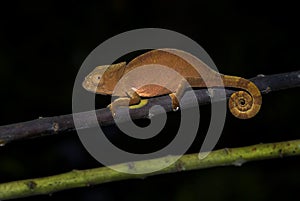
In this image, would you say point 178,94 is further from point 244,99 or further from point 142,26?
point 142,26

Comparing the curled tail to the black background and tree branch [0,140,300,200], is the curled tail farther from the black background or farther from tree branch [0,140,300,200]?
the black background

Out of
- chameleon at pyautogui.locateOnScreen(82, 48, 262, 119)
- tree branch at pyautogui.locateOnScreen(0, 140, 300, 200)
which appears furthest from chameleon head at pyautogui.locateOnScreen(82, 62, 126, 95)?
tree branch at pyautogui.locateOnScreen(0, 140, 300, 200)

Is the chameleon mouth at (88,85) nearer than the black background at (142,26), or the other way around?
the chameleon mouth at (88,85)

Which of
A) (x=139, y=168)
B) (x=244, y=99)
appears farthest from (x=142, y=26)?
(x=244, y=99)

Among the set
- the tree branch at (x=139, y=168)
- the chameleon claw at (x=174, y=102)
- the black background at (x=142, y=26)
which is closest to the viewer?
the chameleon claw at (x=174, y=102)

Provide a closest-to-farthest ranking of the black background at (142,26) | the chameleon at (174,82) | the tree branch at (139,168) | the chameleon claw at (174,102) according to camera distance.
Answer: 1. the chameleon at (174,82)
2. the chameleon claw at (174,102)
3. the tree branch at (139,168)
4. the black background at (142,26)

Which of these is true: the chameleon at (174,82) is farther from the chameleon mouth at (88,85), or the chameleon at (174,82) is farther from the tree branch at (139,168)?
the tree branch at (139,168)

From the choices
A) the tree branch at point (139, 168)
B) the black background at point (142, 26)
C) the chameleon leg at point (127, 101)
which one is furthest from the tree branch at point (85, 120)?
the black background at point (142, 26)
